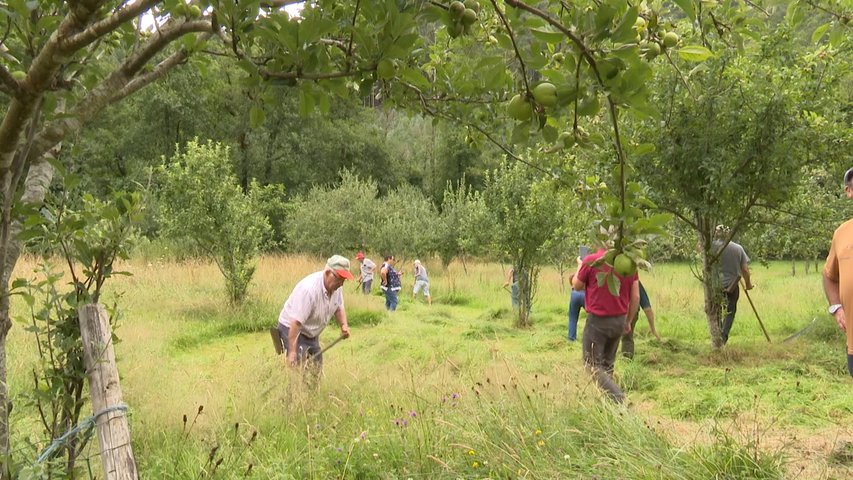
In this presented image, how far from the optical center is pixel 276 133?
29.2 meters

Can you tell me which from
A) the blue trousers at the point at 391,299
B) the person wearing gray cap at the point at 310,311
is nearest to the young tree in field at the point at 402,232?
the blue trousers at the point at 391,299

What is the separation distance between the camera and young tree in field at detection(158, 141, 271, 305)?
11.9 m

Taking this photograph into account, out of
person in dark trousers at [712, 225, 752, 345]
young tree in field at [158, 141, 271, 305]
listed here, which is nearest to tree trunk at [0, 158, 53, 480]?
person in dark trousers at [712, 225, 752, 345]

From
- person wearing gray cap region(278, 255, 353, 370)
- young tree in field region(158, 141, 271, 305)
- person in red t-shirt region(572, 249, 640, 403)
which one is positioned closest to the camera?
person in red t-shirt region(572, 249, 640, 403)

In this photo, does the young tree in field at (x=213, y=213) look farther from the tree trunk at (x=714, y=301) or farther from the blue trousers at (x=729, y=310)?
the blue trousers at (x=729, y=310)

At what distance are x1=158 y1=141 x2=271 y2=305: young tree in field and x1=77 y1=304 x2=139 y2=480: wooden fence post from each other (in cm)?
999

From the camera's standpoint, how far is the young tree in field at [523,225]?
1201 centimetres

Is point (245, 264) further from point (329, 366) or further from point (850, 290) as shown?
point (850, 290)

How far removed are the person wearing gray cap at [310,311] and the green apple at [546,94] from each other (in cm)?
453

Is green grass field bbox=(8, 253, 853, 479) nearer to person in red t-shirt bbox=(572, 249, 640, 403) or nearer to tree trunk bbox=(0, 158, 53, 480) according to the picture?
person in red t-shirt bbox=(572, 249, 640, 403)

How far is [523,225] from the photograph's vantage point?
12.1 m

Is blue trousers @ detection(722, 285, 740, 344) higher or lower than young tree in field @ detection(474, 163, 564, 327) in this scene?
lower

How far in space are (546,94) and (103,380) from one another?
7.16 feet

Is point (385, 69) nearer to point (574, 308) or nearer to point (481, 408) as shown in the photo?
point (481, 408)
